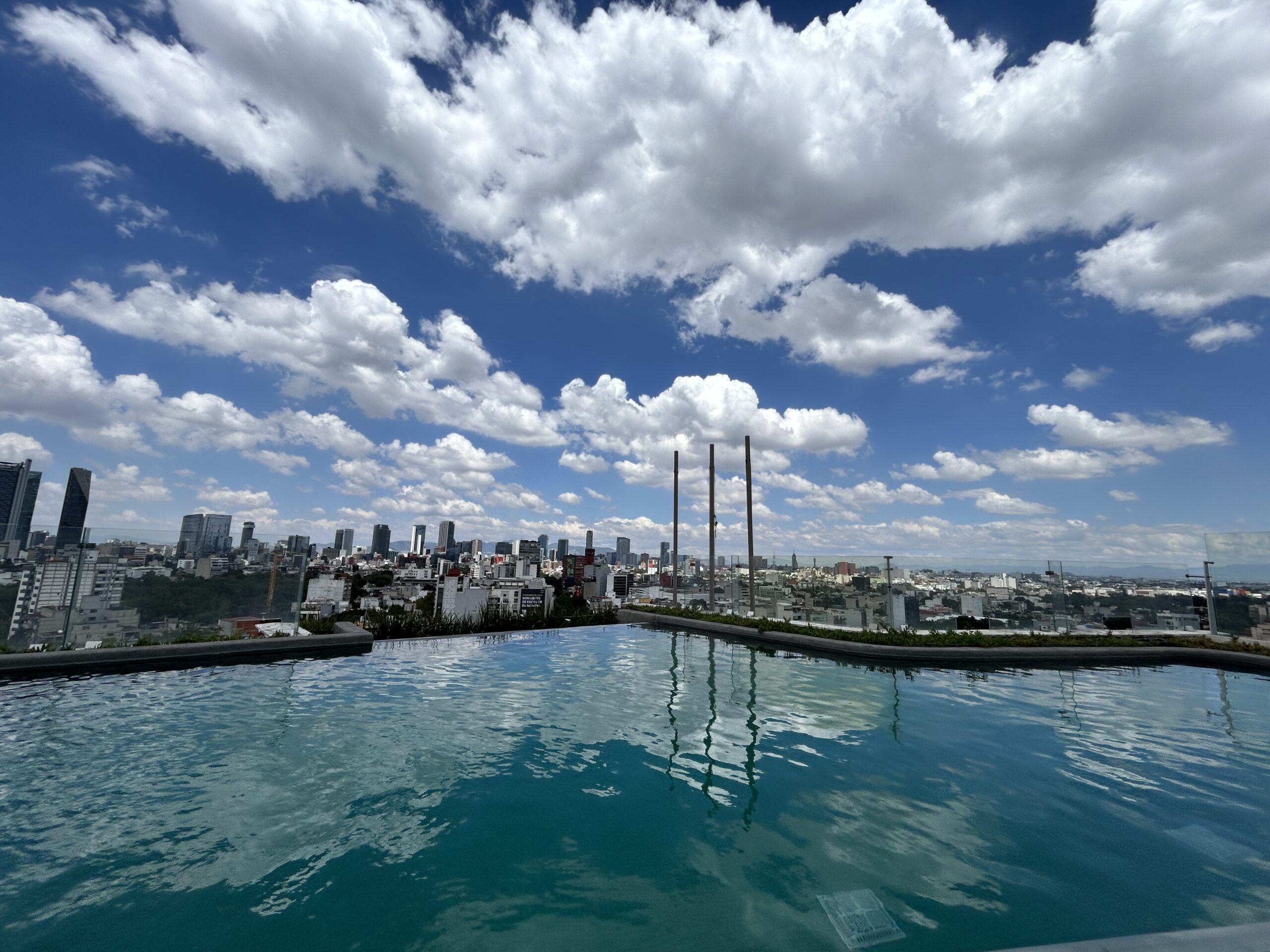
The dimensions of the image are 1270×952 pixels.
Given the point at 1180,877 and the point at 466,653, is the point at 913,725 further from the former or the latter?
the point at 466,653

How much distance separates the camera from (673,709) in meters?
8.07

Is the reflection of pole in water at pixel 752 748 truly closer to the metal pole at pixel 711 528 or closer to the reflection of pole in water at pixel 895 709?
the reflection of pole in water at pixel 895 709

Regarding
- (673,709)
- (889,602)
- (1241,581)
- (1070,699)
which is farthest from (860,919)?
(1241,581)

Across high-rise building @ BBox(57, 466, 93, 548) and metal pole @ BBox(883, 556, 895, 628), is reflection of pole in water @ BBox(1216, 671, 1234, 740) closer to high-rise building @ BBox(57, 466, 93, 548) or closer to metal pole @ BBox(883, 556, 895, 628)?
metal pole @ BBox(883, 556, 895, 628)

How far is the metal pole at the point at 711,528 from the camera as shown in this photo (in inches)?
786

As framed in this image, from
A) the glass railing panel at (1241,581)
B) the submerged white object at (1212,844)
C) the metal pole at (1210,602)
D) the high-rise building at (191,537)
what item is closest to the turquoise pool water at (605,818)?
the submerged white object at (1212,844)

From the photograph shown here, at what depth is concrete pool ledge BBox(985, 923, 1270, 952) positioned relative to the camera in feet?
6.82

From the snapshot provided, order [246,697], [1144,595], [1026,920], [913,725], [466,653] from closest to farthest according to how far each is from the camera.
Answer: [1026,920]
[913,725]
[246,697]
[466,653]
[1144,595]

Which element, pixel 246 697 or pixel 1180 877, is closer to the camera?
pixel 1180 877

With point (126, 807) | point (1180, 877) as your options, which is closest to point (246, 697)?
point (126, 807)

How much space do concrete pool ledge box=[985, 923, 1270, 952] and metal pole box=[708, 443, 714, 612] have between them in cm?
1775

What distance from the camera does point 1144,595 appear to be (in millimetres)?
15023

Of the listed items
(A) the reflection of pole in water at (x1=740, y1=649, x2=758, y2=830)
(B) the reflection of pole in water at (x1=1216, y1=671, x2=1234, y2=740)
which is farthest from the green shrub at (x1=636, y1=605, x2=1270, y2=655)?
(A) the reflection of pole in water at (x1=740, y1=649, x2=758, y2=830)

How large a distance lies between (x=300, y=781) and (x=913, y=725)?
7.39 meters
